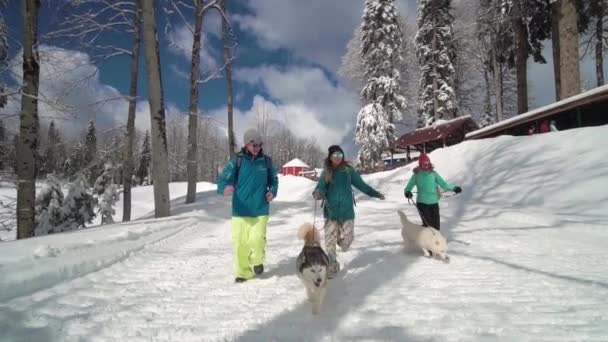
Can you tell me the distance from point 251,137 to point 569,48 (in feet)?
54.1

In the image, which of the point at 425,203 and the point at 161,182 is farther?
the point at 161,182

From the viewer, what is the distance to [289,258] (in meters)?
5.34

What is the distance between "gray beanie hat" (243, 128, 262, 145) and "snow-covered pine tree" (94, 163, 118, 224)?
51.6 feet

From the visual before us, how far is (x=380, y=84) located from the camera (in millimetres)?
28516

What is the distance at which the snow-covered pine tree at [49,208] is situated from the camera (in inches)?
554

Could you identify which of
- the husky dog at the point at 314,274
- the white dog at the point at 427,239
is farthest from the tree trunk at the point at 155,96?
the white dog at the point at 427,239

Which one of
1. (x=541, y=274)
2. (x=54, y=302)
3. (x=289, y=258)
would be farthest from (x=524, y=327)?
(x=54, y=302)

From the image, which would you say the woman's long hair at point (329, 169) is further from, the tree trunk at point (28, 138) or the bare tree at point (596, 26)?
the bare tree at point (596, 26)

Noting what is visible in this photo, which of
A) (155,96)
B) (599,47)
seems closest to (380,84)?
(599,47)

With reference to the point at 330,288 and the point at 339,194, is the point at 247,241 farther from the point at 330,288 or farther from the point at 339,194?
the point at 339,194

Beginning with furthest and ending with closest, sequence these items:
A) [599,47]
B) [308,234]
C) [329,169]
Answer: [599,47], [329,169], [308,234]

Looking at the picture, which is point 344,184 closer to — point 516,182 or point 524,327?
point 524,327

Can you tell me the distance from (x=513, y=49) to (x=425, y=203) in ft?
77.6

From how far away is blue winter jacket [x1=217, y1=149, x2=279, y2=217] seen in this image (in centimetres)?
421
